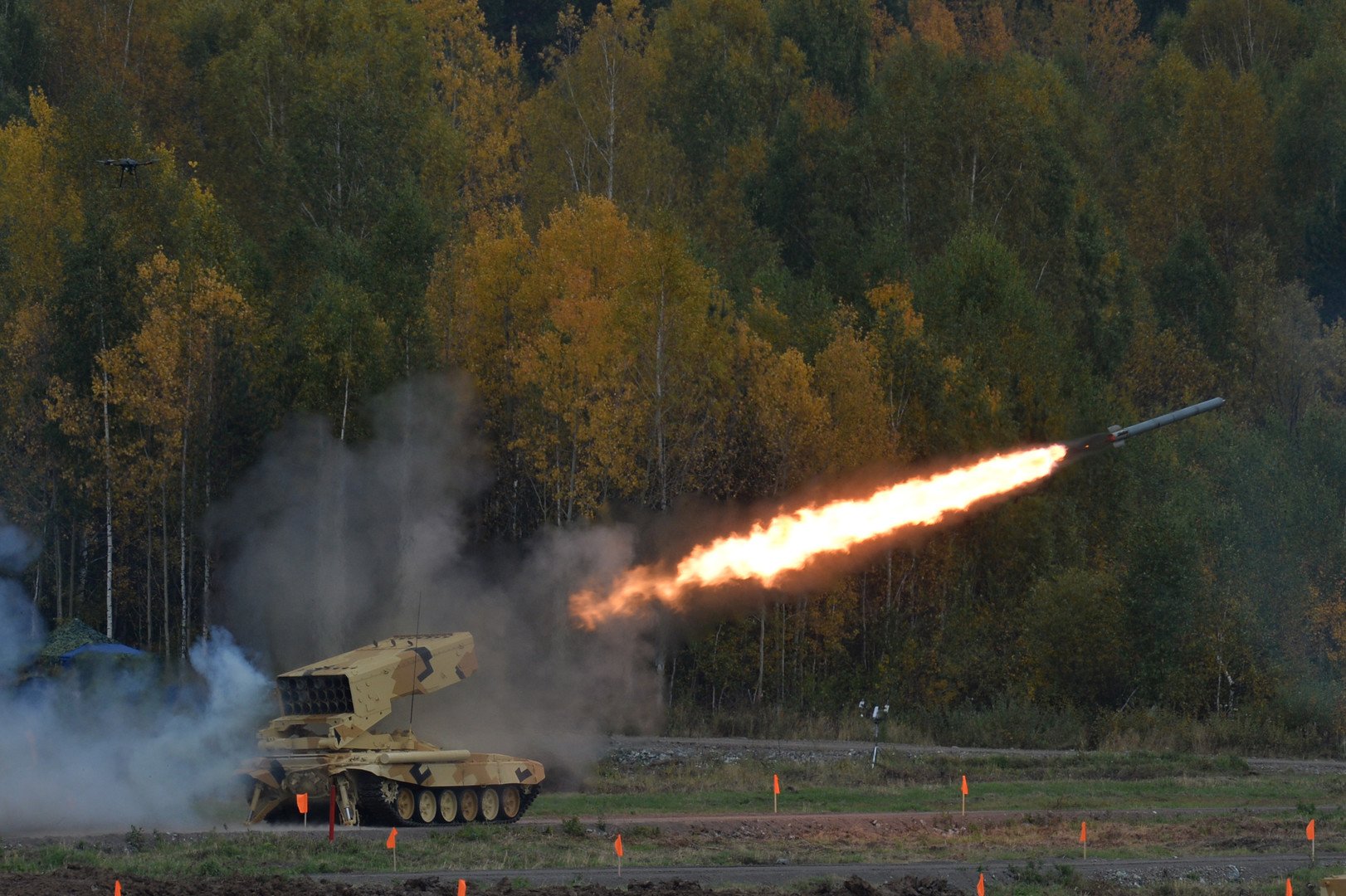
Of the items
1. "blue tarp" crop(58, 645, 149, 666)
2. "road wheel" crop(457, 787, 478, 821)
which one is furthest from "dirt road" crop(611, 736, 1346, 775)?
"road wheel" crop(457, 787, 478, 821)

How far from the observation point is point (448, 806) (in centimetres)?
3459

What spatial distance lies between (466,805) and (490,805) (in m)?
0.45

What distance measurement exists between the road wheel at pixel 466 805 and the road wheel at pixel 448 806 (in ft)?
0.31

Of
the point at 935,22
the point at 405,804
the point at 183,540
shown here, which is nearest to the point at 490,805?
the point at 405,804

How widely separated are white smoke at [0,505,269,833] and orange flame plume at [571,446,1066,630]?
956cm

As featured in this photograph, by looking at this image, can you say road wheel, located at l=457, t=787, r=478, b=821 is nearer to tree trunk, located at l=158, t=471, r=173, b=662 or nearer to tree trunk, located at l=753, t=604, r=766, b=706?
tree trunk, located at l=158, t=471, r=173, b=662

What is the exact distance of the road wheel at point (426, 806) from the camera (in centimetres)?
3409

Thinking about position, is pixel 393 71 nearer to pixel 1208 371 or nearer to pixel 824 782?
pixel 1208 371

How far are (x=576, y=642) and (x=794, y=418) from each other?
47.5 feet

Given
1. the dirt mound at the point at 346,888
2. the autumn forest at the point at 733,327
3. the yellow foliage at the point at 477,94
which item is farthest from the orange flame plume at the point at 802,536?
the yellow foliage at the point at 477,94

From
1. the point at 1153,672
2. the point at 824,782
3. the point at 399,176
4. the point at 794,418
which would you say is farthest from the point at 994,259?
the point at 824,782

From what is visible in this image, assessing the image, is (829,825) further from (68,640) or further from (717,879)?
(68,640)

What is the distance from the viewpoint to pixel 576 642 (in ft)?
148

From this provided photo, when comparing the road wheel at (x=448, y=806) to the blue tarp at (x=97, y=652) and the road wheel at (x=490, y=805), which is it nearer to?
the road wheel at (x=490, y=805)
